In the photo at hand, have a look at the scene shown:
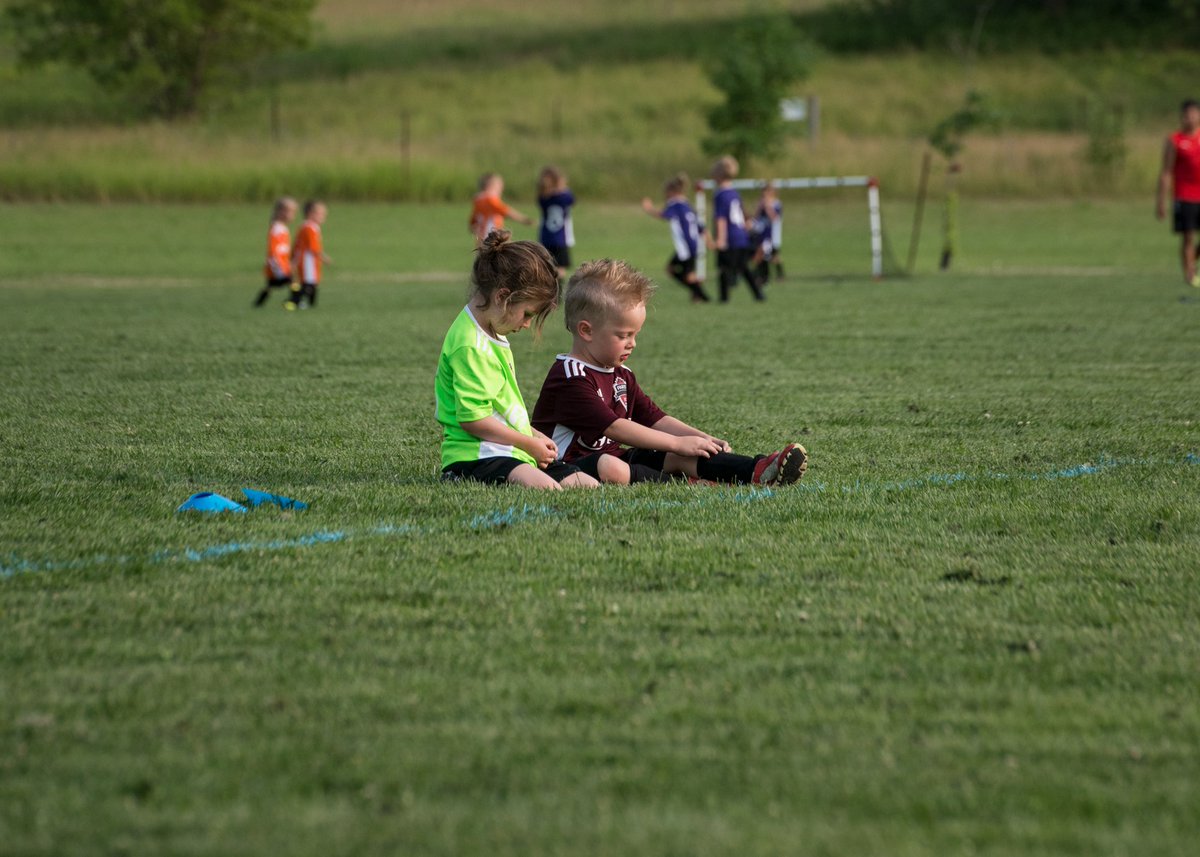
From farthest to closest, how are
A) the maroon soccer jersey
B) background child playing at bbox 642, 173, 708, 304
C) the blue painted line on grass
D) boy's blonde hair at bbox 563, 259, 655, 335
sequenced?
background child playing at bbox 642, 173, 708, 304 → the maroon soccer jersey → boy's blonde hair at bbox 563, 259, 655, 335 → the blue painted line on grass

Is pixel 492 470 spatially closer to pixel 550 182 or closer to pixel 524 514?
pixel 524 514

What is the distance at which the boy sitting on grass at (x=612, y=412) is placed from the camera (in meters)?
5.25

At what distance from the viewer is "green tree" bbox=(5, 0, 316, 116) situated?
43906mm

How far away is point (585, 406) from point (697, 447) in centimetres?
46

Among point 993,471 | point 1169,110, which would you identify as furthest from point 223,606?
point 1169,110

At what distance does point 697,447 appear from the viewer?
209 inches

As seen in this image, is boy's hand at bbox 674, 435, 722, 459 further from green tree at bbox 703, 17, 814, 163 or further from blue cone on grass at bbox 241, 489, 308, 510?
green tree at bbox 703, 17, 814, 163

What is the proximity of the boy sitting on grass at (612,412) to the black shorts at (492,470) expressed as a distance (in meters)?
0.12

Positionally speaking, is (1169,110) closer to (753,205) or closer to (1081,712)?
(753,205)

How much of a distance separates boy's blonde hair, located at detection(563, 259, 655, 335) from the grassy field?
27032mm

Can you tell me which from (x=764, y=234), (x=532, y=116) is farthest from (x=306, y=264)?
(x=532, y=116)

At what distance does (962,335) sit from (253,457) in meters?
7.24

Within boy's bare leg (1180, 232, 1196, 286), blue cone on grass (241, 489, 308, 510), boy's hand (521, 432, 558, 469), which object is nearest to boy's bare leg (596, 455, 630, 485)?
boy's hand (521, 432, 558, 469)

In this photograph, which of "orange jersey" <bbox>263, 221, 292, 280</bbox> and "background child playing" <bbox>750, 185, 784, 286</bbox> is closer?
"orange jersey" <bbox>263, 221, 292, 280</bbox>
